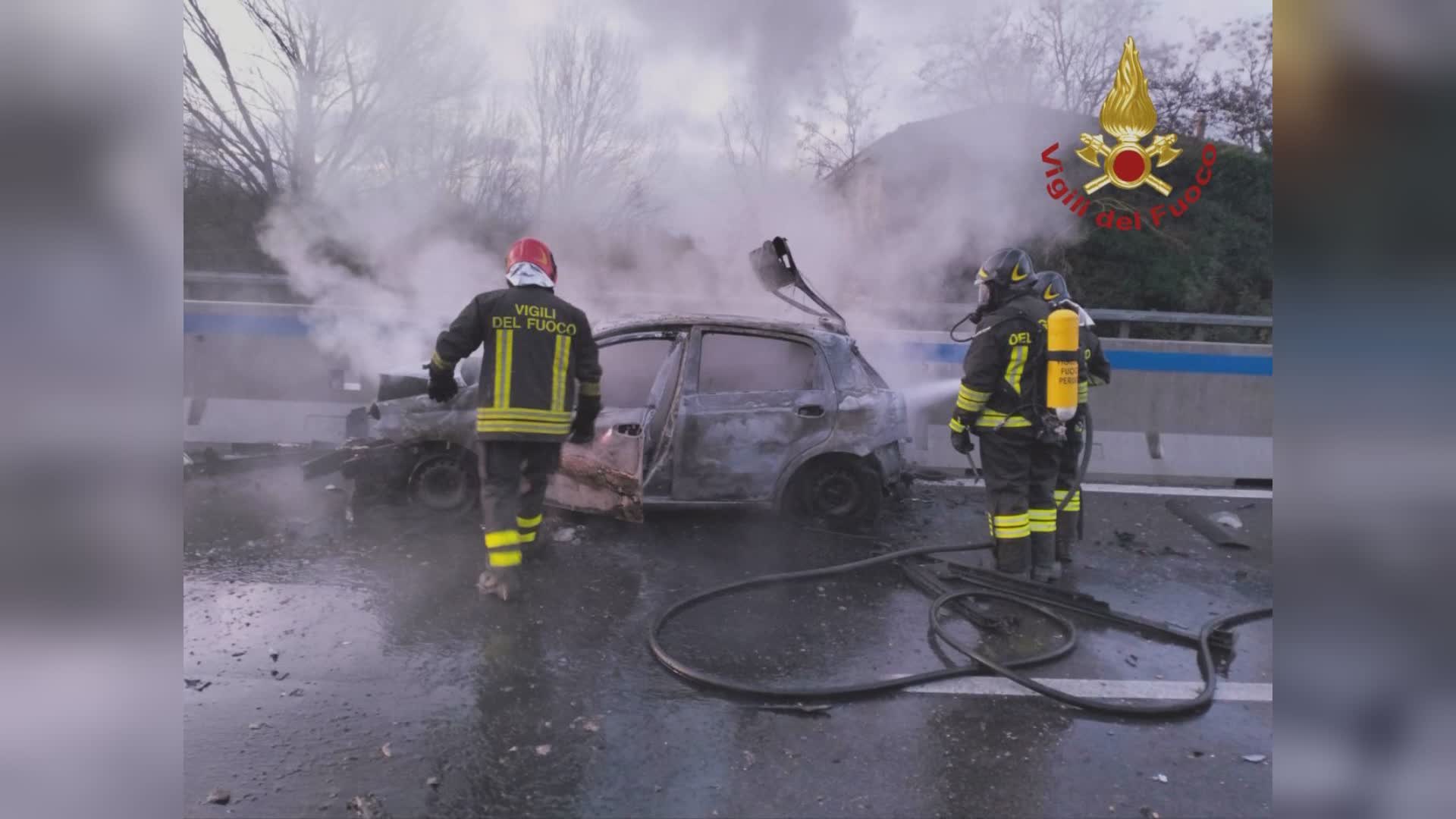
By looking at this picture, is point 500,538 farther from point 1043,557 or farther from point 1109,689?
point 1043,557

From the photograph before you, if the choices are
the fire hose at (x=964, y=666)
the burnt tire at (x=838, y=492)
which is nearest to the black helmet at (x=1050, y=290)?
the burnt tire at (x=838, y=492)

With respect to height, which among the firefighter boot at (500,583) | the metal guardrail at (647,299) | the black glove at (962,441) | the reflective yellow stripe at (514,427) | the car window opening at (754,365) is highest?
the metal guardrail at (647,299)

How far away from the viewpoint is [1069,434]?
5207 mm

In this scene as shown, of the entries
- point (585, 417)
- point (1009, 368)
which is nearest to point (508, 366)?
point (585, 417)

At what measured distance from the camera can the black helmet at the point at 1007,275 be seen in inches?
188

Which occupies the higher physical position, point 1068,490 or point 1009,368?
point 1009,368

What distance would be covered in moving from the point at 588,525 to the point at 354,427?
1860 mm

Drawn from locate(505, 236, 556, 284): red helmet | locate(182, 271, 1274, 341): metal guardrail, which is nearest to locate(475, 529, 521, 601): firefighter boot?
locate(505, 236, 556, 284): red helmet

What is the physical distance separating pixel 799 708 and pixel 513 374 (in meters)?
2.26

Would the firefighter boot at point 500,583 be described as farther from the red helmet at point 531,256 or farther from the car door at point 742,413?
the red helmet at point 531,256

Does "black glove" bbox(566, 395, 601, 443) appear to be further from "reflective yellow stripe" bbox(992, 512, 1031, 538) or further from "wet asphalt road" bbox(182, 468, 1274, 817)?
"reflective yellow stripe" bbox(992, 512, 1031, 538)

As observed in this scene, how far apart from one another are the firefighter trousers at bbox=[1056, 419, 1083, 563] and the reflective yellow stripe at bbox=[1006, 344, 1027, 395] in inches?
28.9

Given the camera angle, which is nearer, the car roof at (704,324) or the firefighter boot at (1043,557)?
the firefighter boot at (1043,557)

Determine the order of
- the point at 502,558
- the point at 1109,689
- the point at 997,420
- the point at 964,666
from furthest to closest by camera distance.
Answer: the point at 997,420 → the point at 502,558 → the point at 964,666 → the point at 1109,689
